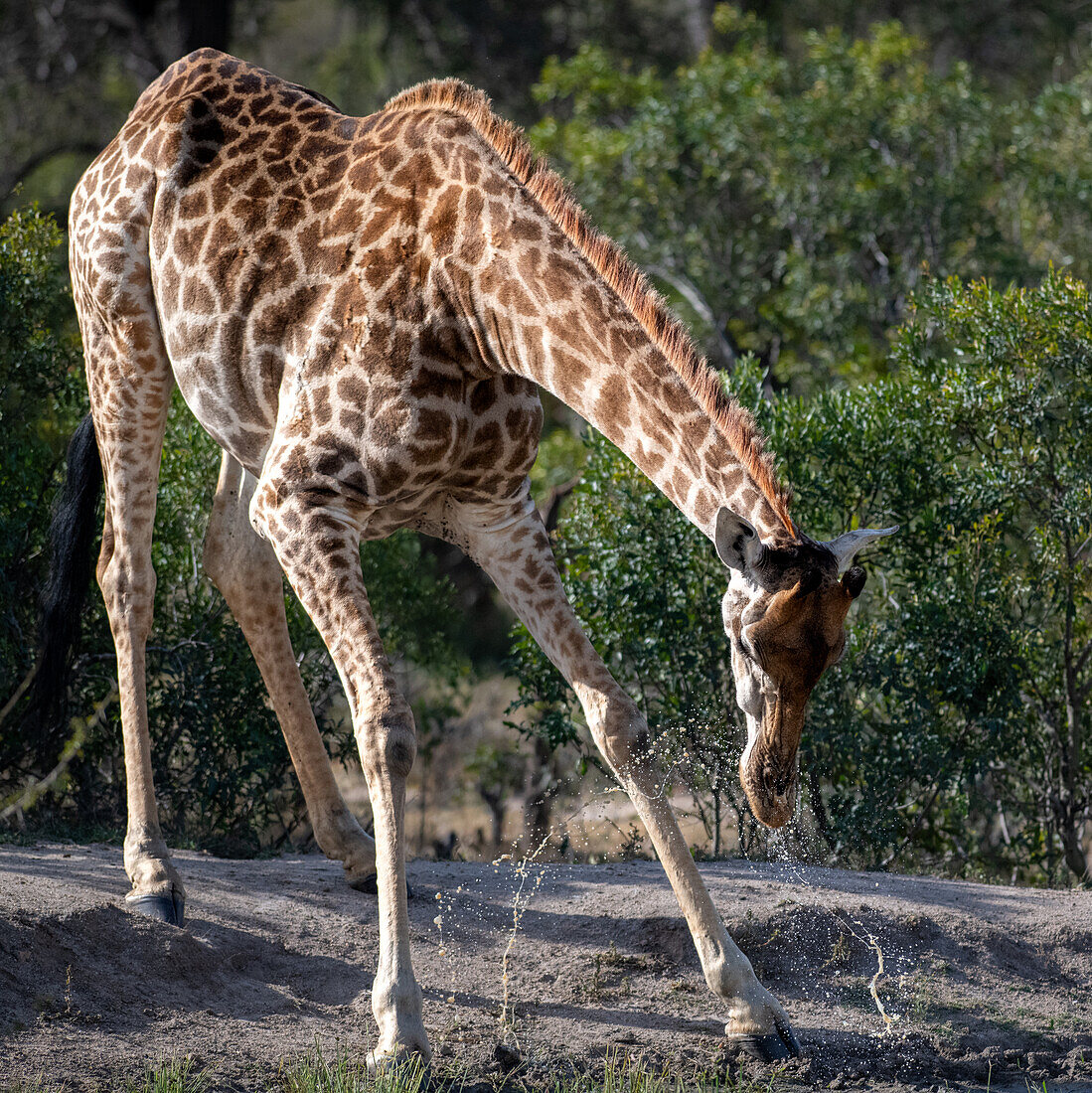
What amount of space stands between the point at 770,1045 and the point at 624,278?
2.48 m

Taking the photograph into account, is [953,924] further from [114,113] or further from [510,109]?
[114,113]

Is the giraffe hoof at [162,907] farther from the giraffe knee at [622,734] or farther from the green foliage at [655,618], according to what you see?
the green foliage at [655,618]

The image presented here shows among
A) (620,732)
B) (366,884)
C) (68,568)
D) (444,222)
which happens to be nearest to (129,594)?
(68,568)

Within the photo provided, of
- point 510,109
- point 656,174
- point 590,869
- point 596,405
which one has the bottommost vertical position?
point 590,869

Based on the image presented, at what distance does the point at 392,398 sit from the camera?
4.09 m

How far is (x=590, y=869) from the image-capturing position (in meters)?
5.46

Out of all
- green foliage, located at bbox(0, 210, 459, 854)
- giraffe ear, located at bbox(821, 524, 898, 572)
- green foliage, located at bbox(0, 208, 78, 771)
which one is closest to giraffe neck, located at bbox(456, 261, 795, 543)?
giraffe ear, located at bbox(821, 524, 898, 572)

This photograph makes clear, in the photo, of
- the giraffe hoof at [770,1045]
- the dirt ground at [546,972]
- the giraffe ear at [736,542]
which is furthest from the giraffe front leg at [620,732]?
the giraffe ear at [736,542]

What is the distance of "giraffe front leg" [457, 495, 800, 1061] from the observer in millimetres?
3949

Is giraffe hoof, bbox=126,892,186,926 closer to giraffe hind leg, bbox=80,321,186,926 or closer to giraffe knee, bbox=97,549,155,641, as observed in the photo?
giraffe hind leg, bbox=80,321,186,926

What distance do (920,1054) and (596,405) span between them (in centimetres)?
238

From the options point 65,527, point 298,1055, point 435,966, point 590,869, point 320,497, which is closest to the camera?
point 298,1055

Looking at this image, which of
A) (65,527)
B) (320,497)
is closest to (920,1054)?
(320,497)

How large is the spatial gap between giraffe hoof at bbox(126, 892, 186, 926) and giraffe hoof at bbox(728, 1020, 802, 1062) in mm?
2062
